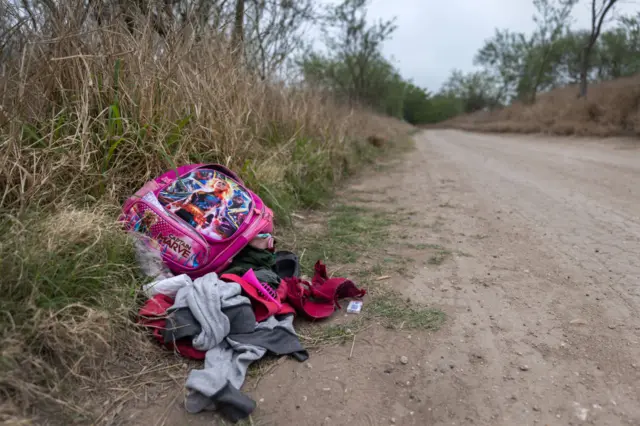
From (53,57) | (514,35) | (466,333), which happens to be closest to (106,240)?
(53,57)

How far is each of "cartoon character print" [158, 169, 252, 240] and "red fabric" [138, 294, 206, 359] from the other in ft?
1.66

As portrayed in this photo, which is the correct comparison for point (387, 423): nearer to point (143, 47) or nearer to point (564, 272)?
point (564, 272)

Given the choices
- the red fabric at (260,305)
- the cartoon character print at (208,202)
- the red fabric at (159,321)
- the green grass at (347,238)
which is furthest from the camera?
the green grass at (347,238)

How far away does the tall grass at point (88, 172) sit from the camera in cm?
155

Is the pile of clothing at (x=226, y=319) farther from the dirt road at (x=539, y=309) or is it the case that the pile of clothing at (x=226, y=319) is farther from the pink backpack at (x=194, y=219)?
the dirt road at (x=539, y=309)

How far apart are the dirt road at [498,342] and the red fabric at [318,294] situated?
29 centimetres

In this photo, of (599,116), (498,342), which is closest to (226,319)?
(498,342)

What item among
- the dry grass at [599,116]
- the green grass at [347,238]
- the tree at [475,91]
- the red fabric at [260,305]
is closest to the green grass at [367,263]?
the green grass at [347,238]

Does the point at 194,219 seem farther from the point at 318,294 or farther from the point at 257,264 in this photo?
the point at 318,294

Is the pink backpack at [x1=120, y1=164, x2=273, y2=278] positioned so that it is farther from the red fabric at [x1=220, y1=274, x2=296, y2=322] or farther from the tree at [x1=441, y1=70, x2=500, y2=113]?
the tree at [x1=441, y1=70, x2=500, y2=113]

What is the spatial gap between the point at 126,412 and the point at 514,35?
40498 mm

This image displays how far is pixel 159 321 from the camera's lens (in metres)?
1.99

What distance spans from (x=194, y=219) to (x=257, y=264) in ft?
1.43

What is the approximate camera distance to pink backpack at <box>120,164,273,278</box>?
93.7 inches
